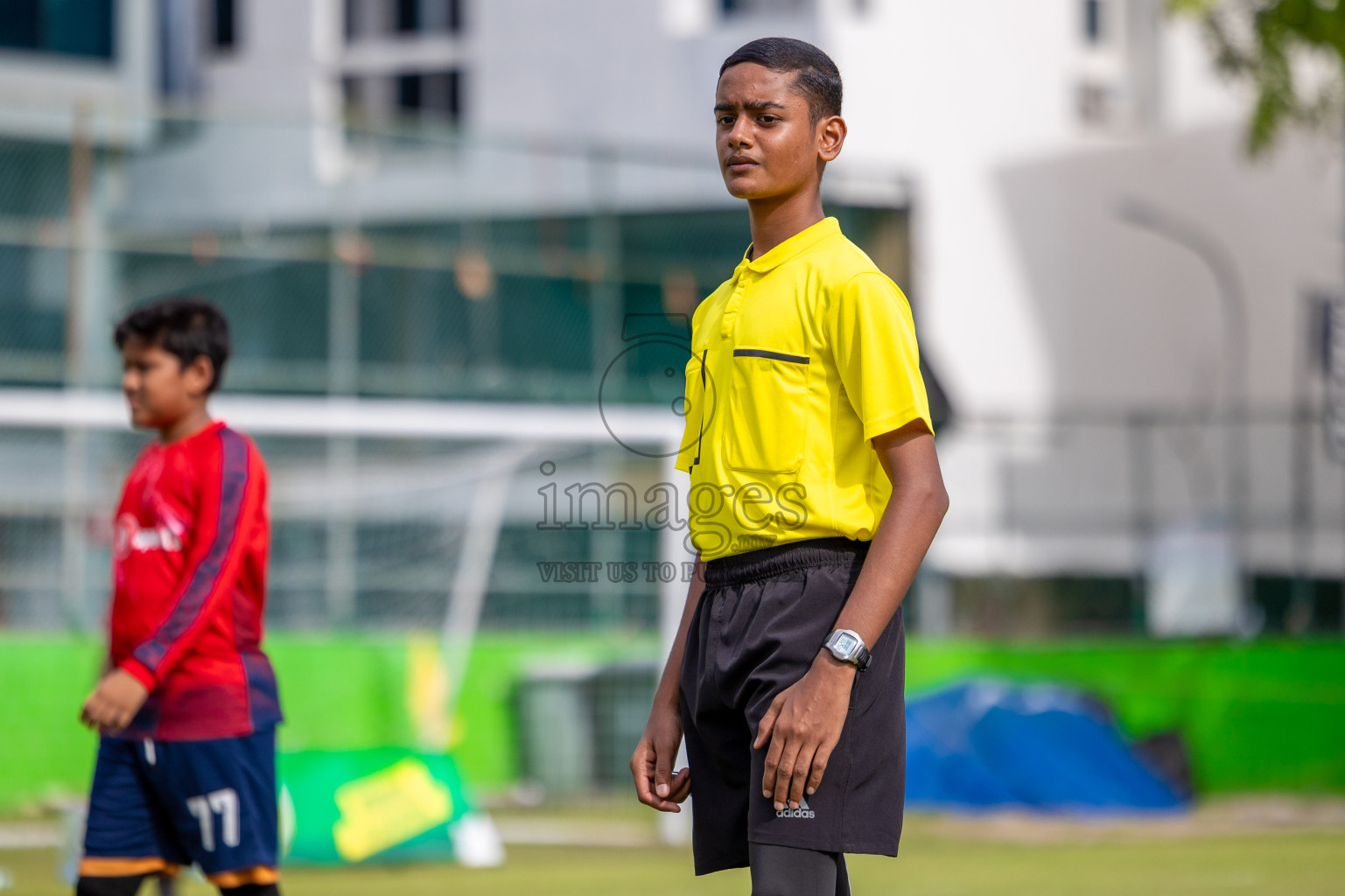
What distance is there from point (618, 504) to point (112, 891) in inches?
382

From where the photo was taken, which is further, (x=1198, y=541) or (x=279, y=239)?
(x=1198, y=541)

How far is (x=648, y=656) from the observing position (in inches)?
482

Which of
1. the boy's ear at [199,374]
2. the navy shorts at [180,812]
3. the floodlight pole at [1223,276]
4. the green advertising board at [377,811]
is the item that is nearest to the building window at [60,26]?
the floodlight pole at [1223,276]

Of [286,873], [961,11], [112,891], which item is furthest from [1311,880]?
[961,11]

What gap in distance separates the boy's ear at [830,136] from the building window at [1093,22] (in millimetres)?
20748

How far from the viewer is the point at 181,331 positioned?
4.25 meters

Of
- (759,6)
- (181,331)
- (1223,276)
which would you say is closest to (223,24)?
(759,6)

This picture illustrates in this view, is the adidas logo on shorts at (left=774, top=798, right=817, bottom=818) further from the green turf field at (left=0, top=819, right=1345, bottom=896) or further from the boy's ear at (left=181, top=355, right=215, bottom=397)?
the green turf field at (left=0, top=819, right=1345, bottom=896)

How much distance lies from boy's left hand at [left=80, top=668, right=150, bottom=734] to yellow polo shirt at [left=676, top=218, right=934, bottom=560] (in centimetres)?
167

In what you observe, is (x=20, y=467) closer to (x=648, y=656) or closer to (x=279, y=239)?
(x=279, y=239)

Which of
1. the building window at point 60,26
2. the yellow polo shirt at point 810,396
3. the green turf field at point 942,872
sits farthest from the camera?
the building window at point 60,26

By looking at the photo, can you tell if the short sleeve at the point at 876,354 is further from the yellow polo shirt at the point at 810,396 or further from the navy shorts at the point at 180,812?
the navy shorts at the point at 180,812

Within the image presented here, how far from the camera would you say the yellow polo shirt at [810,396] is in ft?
8.89

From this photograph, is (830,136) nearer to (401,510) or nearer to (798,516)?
(798,516)
